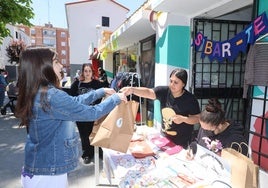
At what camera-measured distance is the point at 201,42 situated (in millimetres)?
2922

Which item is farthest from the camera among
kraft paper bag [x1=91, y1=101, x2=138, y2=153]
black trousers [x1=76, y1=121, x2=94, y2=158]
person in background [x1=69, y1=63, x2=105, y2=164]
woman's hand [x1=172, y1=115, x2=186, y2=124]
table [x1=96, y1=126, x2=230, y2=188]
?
black trousers [x1=76, y1=121, x2=94, y2=158]

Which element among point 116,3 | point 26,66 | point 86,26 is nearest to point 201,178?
point 26,66

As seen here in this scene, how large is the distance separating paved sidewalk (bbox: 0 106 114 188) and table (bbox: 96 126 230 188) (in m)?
1.46

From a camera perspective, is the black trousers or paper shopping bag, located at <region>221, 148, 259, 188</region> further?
the black trousers

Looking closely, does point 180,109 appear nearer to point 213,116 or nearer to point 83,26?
A: point 213,116

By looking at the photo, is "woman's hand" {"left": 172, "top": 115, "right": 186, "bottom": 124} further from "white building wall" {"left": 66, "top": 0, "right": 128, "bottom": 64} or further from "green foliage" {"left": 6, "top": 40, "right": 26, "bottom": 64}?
"green foliage" {"left": 6, "top": 40, "right": 26, "bottom": 64}

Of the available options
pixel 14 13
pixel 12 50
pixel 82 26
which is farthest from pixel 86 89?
pixel 12 50

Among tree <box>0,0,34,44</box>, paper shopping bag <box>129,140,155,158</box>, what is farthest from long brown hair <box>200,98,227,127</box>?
tree <box>0,0,34,44</box>

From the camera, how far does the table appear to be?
1.54m

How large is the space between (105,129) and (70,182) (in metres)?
1.84

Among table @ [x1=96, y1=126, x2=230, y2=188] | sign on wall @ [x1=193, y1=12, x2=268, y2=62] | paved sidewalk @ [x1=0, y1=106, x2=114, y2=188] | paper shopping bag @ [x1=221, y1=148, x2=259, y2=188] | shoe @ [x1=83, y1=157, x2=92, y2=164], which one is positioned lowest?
paved sidewalk @ [x1=0, y1=106, x2=114, y2=188]

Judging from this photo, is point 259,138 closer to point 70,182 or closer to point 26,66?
point 26,66

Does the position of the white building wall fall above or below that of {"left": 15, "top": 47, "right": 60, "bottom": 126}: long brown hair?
above

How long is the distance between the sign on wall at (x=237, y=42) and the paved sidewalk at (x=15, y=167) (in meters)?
2.14
